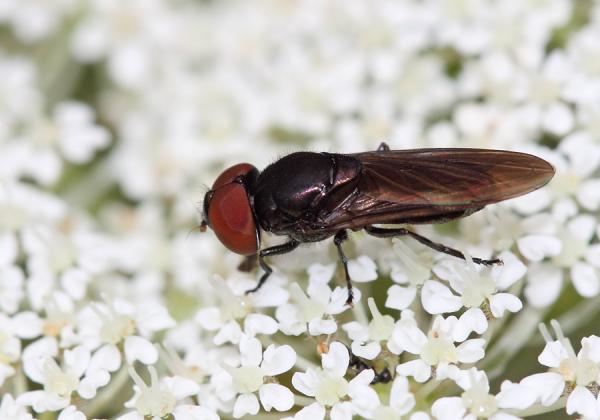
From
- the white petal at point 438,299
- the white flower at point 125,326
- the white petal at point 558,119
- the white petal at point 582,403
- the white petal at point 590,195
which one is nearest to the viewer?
the white petal at point 582,403

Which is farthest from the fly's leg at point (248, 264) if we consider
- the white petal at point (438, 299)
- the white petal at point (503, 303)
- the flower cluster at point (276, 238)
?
the white petal at point (503, 303)

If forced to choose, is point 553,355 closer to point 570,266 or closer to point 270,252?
point 570,266

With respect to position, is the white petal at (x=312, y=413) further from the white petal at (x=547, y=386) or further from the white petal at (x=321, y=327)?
the white petal at (x=547, y=386)

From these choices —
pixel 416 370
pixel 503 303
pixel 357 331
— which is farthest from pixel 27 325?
pixel 503 303

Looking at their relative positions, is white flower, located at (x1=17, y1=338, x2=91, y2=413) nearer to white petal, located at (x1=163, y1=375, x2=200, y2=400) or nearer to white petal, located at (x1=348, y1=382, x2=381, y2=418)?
white petal, located at (x1=163, y1=375, x2=200, y2=400)

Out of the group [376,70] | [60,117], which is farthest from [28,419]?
[376,70]
